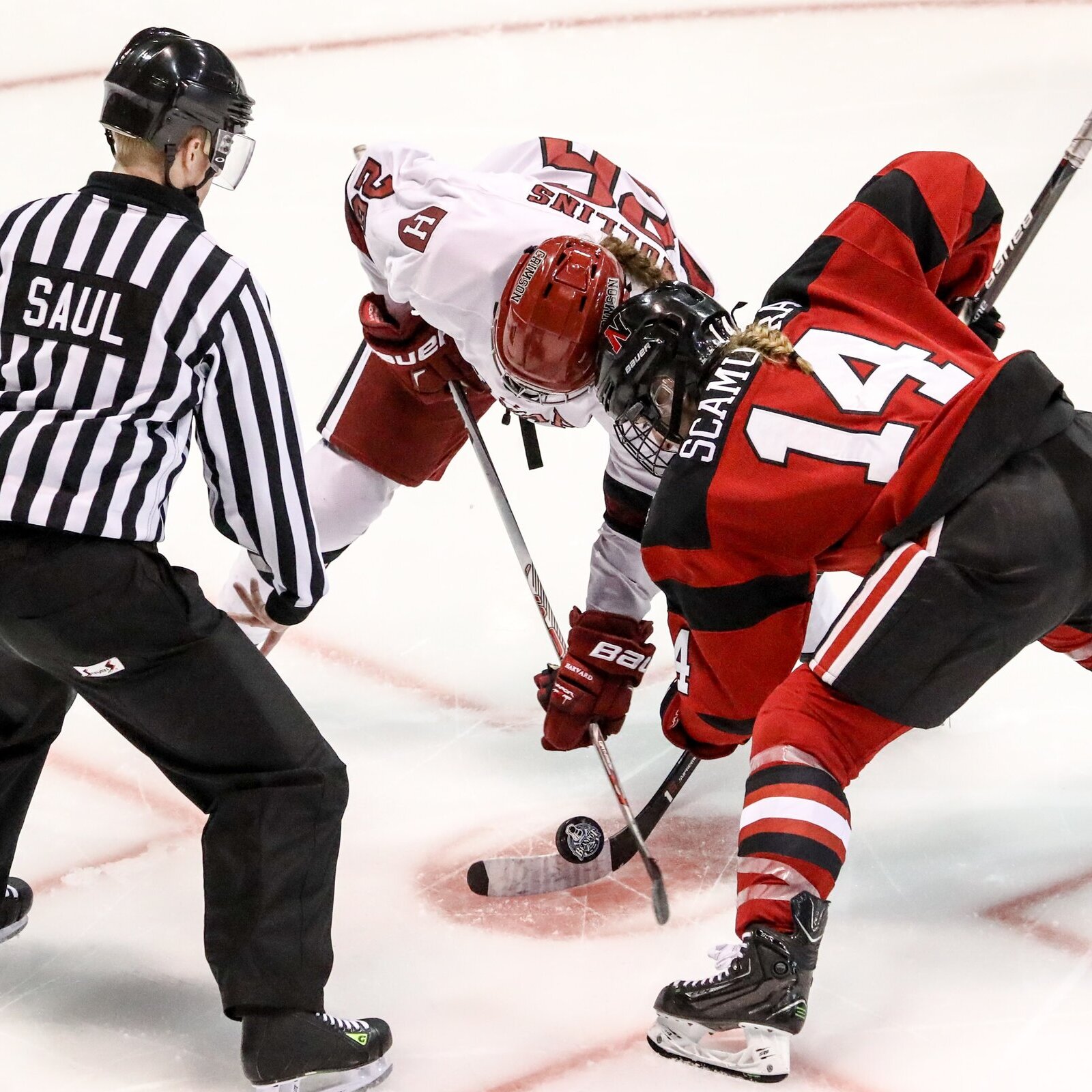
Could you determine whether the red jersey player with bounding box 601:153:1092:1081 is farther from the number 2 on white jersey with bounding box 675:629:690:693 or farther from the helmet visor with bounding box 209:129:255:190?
the helmet visor with bounding box 209:129:255:190

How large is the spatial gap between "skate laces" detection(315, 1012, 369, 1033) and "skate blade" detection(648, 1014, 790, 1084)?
0.42m

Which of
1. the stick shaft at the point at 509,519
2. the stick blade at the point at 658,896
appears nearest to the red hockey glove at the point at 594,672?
the stick shaft at the point at 509,519

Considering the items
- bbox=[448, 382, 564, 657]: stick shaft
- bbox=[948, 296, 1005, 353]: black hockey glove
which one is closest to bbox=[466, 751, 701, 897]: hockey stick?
bbox=[448, 382, 564, 657]: stick shaft

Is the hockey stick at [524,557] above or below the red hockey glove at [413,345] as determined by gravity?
below

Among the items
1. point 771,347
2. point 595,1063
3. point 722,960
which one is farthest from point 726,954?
point 771,347

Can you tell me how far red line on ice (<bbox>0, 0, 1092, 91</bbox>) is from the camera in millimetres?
5180

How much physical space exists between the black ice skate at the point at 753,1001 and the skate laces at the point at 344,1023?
1.36ft

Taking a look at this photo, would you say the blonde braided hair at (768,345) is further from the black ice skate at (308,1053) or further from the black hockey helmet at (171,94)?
the black ice skate at (308,1053)

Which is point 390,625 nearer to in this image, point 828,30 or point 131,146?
point 131,146

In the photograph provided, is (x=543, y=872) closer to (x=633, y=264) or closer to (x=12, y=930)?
(x=12, y=930)

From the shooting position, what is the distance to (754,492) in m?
1.98

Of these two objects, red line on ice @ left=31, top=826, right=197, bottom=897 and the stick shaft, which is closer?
red line on ice @ left=31, top=826, right=197, bottom=897

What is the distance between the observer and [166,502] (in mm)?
2000

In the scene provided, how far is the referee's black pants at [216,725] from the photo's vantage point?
191 cm
